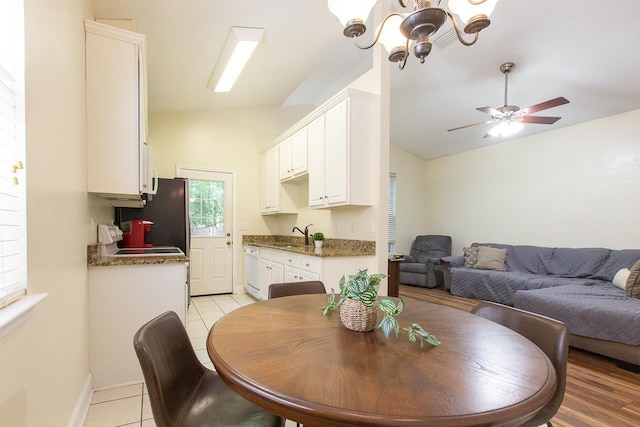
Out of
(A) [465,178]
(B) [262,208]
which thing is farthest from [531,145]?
(B) [262,208]

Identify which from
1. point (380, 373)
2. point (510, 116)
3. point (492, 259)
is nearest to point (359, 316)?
point (380, 373)

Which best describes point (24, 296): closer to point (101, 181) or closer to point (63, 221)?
point (63, 221)

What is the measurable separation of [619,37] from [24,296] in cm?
478

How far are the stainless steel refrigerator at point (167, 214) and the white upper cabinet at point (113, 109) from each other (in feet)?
6.31

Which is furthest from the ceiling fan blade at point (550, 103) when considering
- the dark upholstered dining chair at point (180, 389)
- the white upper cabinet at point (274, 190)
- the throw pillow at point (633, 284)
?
the dark upholstered dining chair at point (180, 389)

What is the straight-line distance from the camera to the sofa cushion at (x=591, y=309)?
261 cm

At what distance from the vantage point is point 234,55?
3244 millimetres

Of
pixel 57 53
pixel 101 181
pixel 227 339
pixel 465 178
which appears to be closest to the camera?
pixel 227 339

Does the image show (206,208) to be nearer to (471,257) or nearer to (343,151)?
(343,151)

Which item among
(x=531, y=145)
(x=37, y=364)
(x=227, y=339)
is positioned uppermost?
(x=531, y=145)

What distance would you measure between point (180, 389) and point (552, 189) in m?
5.75

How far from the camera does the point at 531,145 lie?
17.2ft

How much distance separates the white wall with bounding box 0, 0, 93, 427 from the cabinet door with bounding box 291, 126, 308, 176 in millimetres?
2399

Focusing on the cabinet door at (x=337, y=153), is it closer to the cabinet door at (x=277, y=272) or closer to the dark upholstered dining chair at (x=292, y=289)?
the cabinet door at (x=277, y=272)
